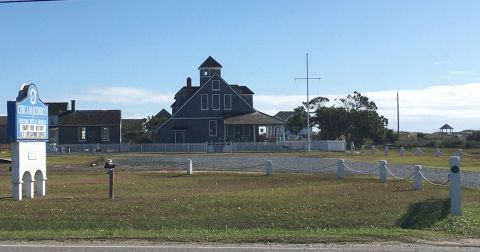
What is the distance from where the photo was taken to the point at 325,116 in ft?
288

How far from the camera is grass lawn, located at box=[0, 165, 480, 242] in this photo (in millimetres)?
11695

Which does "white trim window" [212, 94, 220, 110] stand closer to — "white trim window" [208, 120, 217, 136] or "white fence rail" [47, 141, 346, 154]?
"white trim window" [208, 120, 217, 136]

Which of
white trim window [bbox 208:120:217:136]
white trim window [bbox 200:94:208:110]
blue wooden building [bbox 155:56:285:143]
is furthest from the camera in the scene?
white trim window [bbox 208:120:217:136]

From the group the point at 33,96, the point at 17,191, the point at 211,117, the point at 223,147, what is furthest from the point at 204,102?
the point at 17,191

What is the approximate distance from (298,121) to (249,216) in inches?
3964

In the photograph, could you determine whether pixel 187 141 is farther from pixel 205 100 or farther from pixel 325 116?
pixel 325 116

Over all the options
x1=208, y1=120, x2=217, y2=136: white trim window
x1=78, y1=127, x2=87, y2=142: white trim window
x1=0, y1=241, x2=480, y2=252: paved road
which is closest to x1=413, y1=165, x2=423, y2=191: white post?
x1=0, y1=241, x2=480, y2=252: paved road

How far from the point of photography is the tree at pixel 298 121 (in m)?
112

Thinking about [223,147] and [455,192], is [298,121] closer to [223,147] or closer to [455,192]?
[223,147]

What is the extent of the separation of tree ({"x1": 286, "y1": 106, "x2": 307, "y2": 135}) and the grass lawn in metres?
94.0

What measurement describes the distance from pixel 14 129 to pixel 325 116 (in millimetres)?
72962

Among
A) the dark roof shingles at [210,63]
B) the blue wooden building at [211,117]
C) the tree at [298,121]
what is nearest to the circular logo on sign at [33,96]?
the blue wooden building at [211,117]

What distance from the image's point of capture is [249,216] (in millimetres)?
13703

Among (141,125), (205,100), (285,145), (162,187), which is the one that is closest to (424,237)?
(162,187)
